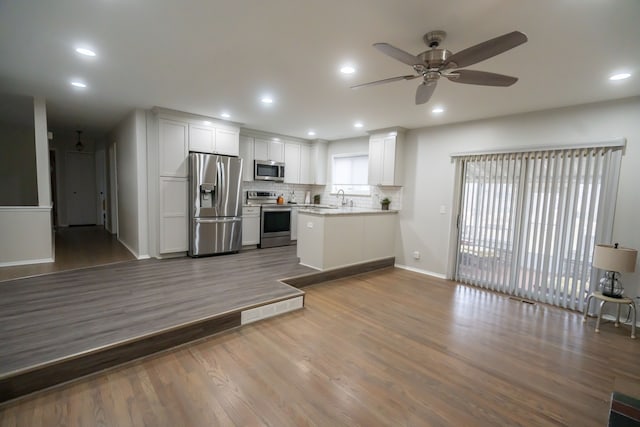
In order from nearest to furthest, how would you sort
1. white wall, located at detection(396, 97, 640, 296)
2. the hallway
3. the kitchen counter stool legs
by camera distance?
1. the kitchen counter stool legs
2. white wall, located at detection(396, 97, 640, 296)
3. the hallway

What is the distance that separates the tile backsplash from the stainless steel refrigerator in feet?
3.33

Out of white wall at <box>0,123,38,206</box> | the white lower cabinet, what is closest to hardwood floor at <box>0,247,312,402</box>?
the white lower cabinet

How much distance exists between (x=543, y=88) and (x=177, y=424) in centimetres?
454

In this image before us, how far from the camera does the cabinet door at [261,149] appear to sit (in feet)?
21.0

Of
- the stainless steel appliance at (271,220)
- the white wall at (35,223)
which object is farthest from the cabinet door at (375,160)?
the white wall at (35,223)

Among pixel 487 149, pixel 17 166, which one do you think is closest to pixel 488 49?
pixel 487 149

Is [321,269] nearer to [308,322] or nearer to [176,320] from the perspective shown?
[308,322]

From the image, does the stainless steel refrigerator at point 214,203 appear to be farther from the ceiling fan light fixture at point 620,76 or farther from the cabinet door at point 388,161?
the ceiling fan light fixture at point 620,76

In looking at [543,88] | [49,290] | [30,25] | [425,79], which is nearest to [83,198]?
[49,290]

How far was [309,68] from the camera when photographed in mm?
2920

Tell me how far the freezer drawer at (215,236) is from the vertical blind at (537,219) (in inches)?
161

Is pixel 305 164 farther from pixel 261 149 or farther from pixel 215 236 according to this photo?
pixel 215 236

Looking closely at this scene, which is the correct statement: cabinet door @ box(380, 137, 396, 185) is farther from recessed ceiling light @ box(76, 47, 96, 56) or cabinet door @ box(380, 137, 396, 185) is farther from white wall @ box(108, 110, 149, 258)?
recessed ceiling light @ box(76, 47, 96, 56)

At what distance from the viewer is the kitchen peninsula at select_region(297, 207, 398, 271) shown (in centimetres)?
465
